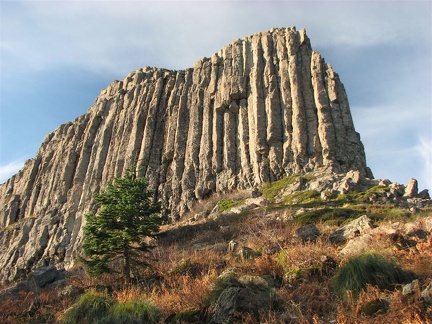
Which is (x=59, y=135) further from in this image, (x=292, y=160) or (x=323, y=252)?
(x=323, y=252)

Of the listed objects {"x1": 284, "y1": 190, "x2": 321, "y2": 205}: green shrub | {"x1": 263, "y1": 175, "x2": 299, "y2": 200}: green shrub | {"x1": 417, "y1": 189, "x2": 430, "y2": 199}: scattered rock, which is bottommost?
{"x1": 417, "y1": 189, "x2": 430, "y2": 199}: scattered rock

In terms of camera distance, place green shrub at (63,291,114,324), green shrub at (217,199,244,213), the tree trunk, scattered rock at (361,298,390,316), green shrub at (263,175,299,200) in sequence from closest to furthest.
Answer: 1. scattered rock at (361,298,390,316)
2. green shrub at (63,291,114,324)
3. the tree trunk
4. green shrub at (217,199,244,213)
5. green shrub at (263,175,299,200)

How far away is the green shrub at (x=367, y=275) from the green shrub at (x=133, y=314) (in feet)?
11.9

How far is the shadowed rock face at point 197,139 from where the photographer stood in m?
41.7

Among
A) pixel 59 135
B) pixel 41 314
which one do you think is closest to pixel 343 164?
pixel 41 314

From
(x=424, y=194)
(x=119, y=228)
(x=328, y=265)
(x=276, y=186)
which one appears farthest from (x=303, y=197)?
(x=328, y=265)

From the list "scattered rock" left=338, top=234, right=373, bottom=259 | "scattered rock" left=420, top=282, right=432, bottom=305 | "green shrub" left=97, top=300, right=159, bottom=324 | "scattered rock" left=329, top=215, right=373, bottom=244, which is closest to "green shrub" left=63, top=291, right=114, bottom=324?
"green shrub" left=97, top=300, right=159, bottom=324

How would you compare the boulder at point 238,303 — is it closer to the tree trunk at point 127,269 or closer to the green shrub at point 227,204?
the tree trunk at point 127,269

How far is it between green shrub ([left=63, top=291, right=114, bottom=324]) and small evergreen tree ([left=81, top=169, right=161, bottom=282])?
4200mm

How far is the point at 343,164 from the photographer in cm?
3947

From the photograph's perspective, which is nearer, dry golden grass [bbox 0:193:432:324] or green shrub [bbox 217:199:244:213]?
dry golden grass [bbox 0:193:432:324]

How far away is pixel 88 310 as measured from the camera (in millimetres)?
8438

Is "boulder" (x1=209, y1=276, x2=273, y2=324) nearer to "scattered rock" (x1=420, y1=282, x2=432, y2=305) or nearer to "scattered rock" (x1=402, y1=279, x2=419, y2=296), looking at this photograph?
"scattered rock" (x1=402, y1=279, x2=419, y2=296)

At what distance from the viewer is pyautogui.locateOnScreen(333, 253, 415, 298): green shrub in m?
7.42
